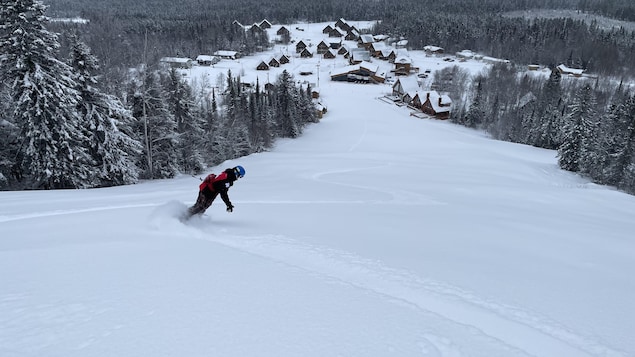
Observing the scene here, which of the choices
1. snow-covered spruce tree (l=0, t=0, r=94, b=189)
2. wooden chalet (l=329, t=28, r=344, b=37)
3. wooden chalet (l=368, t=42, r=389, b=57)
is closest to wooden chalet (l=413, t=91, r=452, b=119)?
wooden chalet (l=368, t=42, r=389, b=57)

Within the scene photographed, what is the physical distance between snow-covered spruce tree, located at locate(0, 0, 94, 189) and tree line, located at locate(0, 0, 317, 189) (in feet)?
0.12

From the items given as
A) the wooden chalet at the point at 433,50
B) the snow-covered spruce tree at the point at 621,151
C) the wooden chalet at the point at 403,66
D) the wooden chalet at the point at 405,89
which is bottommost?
the snow-covered spruce tree at the point at 621,151

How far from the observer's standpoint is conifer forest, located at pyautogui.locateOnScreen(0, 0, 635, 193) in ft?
54.1

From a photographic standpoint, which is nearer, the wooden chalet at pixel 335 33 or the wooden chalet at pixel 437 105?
the wooden chalet at pixel 437 105

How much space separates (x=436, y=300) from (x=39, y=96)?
18628mm

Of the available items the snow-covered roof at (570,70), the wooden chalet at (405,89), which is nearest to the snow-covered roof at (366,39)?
the wooden chalet at (405,89)

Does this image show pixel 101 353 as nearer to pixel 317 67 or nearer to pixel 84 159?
pixel 84 159

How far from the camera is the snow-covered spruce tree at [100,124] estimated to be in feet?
61.5

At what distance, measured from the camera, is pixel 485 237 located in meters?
7.79

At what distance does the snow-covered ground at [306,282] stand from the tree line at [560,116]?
28.9 metres

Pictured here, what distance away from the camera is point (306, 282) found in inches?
183

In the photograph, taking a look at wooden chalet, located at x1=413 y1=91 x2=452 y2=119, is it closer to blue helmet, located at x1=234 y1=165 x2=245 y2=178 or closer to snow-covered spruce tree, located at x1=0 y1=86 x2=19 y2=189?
snow-covered spruce tree, located at x1=0 y1=86 x2=19 y2=189

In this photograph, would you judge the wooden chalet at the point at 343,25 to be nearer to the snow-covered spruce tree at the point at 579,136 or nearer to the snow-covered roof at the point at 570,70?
the snow-covered roof at the point at 570,70

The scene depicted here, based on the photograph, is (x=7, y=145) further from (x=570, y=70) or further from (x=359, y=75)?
(x=570, y=70)
